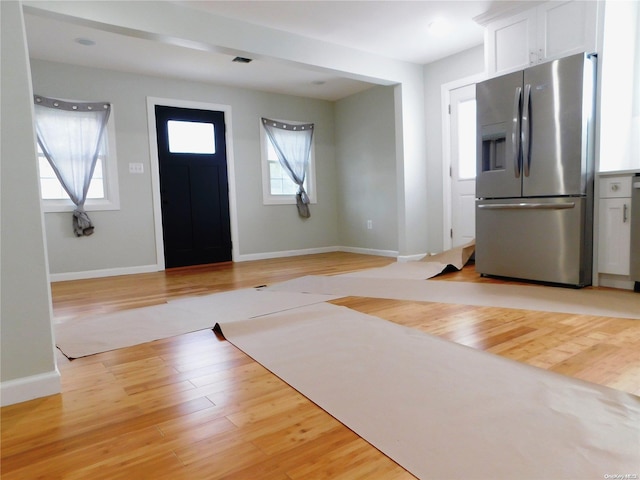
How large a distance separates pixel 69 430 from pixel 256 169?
16.2 ft

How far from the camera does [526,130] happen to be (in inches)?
130

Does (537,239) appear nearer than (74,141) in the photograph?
Yes

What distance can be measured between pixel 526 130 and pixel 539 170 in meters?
0.35

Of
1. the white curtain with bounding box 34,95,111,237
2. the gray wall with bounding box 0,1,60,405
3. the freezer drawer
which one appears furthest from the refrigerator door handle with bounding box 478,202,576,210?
the white curtain with bounding box 34,95,111,237

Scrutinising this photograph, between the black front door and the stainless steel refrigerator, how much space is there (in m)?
3.51

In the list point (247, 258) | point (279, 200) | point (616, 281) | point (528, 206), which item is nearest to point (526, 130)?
point (528, 206)

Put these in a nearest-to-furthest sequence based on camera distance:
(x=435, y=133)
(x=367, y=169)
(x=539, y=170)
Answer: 1. (x=539, y=170)
2. (x=435, y=133)
3. (x=367, y=169)

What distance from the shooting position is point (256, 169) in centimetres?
600

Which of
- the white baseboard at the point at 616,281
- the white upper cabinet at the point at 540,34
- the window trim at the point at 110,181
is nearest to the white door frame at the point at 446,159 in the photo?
the white upper cabinet at the point at 540,34

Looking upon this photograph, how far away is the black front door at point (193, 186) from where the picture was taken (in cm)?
530

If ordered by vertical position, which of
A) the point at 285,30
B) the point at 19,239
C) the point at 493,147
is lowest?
the point at 19,239

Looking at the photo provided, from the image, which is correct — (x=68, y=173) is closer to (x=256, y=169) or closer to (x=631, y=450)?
(x=256, y=169)

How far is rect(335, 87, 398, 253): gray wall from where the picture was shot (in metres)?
5.78

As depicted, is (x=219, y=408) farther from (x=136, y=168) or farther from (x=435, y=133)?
(x=435, y=133)
